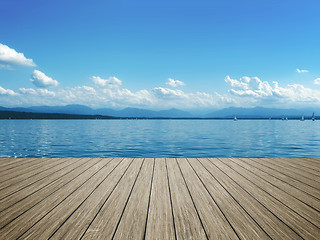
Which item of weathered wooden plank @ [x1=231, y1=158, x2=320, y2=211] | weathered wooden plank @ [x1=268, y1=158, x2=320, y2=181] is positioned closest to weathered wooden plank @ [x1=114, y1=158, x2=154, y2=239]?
weathered wooden plank @ [x1=231, y1=158, x2=320, y2=211]

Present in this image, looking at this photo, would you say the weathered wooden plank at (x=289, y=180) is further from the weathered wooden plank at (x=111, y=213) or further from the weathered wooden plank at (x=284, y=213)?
the weathered wooden plank at (x=111, y=213)

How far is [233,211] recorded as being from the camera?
2.08 meters

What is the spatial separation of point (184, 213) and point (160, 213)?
0.80 ft

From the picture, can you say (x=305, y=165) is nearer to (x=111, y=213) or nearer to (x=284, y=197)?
(x=284, y=197)

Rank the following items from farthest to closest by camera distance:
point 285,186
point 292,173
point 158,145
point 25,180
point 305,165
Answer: point 158,145 → point 305,165 → point 292,173 → point 25,180 → point 285,186

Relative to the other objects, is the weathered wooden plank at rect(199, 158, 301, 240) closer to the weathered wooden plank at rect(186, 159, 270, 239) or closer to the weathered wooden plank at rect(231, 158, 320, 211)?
the weathered wooden plank at rect(186, 159, 270, 239)

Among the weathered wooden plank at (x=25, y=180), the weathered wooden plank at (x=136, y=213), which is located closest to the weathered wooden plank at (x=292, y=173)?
the weathered wooden plank at (x=136, y=213)

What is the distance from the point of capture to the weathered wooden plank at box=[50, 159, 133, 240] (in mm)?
1676

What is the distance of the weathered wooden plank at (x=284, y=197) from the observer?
201cm

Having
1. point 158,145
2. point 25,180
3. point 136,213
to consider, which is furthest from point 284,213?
point 158,145

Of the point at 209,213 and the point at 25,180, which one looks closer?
the point at 209,213

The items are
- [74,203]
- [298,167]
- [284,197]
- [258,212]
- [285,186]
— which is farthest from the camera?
[298,167]

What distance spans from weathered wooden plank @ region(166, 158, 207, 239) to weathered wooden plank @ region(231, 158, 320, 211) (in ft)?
4.39

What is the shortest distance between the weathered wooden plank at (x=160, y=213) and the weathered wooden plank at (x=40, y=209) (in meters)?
0.93
